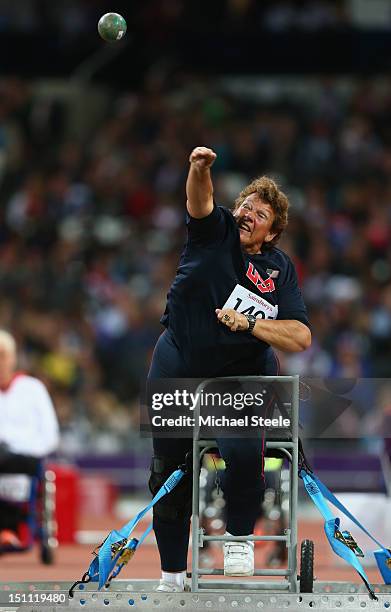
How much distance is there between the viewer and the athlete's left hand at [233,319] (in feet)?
23.9

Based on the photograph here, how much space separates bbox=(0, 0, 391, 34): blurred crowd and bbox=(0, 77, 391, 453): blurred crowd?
109cm

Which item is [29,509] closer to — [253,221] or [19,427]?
[19,427]

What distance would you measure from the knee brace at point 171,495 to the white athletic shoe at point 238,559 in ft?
1.54

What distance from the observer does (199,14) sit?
24.5m

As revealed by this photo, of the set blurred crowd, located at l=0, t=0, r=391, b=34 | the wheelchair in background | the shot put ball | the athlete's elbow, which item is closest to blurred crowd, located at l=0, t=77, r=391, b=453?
blurred crowd, located at l=0, t=0, r=391, b=34

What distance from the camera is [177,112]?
2358cm

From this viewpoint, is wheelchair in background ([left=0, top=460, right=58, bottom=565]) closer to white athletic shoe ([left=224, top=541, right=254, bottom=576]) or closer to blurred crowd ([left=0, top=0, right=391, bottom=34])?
white athletic shoe ([left=224, top=541, right=254, bottom=576])

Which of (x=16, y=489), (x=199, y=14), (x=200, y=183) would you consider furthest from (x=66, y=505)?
(x=199, y=14)

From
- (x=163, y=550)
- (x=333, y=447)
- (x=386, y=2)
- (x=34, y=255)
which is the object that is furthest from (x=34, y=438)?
(x=386, y=2)

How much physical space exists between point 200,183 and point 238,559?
77.1 inches

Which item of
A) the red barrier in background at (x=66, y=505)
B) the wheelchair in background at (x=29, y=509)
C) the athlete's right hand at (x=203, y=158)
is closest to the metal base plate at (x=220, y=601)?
the athlete's right hand at (x=203, y=158)

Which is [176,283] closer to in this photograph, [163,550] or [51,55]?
[163,550]

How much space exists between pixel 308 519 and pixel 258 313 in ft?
33.6

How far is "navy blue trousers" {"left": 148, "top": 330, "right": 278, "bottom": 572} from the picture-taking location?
7.37 m
